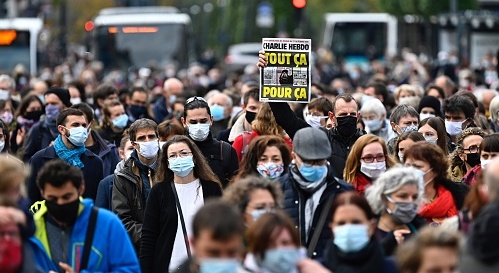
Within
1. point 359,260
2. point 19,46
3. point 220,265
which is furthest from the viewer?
point 19,46

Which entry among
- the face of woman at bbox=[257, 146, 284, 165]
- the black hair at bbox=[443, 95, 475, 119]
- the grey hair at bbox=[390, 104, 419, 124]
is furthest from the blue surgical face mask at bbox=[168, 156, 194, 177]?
the black hair at bbox=[443, 95, 475, 119]

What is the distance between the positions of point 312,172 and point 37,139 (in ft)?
22.5

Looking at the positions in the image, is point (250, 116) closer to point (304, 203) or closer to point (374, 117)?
point (374, 117)

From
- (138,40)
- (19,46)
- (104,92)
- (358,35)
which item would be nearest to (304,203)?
(104,92)

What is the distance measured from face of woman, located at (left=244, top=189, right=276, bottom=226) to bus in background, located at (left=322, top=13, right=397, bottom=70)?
53.7 m

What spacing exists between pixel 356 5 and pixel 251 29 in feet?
18.9

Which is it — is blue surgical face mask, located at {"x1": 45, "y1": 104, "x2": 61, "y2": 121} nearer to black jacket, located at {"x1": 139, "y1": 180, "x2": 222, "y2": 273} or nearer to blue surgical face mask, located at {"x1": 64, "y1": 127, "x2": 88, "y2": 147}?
blue surgical face mask, located at {"x1": 64, "y1": 127, "x2": 88, "y2": 147}

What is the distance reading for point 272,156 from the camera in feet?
35.9

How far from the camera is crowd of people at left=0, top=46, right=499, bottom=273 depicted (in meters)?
7.16

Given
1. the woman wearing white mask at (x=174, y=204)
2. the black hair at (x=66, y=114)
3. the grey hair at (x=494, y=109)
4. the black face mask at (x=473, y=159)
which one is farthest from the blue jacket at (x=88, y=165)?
the grey hair at (x=494, y=109)

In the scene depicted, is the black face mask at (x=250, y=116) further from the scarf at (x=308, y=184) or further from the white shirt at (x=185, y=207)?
the scarf at (x=308, y=184)

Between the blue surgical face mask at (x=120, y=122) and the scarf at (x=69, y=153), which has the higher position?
Result: the blue surgical face mask at (x=120, y=122)

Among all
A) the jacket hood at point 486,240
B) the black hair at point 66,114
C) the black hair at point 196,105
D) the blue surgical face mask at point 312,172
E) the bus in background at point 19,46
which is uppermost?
the bus in background at point 19,46

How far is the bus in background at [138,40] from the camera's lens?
140 feet
